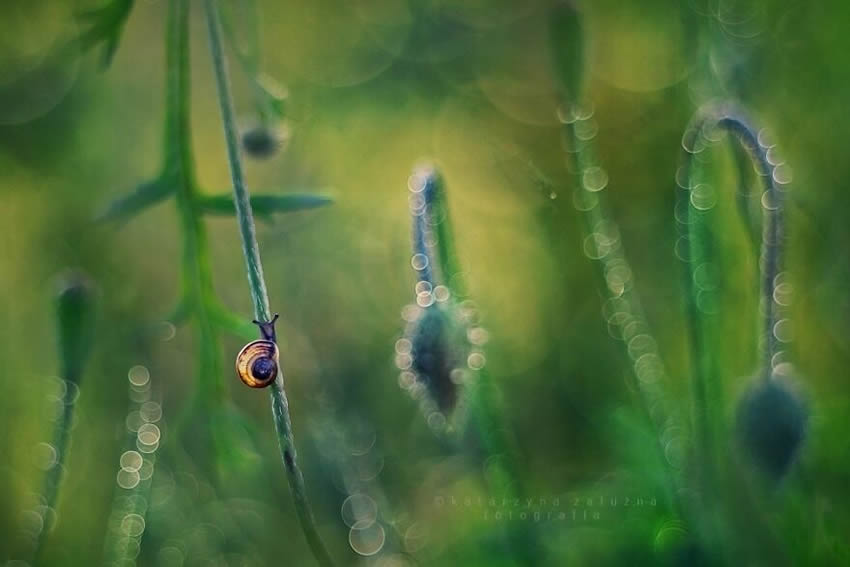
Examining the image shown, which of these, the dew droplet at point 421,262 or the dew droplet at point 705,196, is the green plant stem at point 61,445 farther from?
the dew droplet at point 705,196

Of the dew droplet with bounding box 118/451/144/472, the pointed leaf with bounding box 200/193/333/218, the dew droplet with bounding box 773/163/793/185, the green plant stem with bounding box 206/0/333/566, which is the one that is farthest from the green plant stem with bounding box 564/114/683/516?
the dew droplet with bounding box 118/451/144/472

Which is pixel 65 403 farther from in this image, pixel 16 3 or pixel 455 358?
pixel 16 3

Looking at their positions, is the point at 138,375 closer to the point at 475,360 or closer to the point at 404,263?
the point at 475,360

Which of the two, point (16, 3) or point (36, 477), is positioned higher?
point (16, 3)

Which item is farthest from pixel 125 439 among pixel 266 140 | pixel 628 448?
pixel 628 448

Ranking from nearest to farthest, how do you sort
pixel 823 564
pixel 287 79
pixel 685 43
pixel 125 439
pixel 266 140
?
pixel 823 564, pixel 266 140, pixel 685 43, pixel 125 439, pixel 287 79

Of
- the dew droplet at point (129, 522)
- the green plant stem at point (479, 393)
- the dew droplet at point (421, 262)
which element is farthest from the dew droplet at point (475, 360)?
the dew droplet at point (129, 522)
